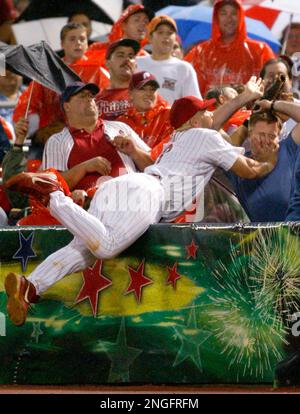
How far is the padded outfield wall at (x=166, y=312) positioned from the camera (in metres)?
7.39

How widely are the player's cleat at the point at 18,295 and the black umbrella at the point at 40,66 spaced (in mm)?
2865

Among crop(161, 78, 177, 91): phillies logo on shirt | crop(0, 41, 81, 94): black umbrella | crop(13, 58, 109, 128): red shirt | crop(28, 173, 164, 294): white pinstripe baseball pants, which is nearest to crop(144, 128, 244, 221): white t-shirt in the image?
crop(28, 173, 164, 294): white pinstripe baseball pants

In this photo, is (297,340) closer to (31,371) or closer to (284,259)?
(284,259)

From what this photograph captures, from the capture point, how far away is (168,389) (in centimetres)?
755

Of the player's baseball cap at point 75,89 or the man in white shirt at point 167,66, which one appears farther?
the man in white shirt at point 167,66

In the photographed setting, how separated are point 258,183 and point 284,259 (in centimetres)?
87

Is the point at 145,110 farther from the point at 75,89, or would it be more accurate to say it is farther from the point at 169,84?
the point at 169,84

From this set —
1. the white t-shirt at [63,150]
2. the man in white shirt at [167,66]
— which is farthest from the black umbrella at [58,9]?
the white t-shirt at [63,150]

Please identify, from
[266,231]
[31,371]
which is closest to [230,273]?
[266,231]

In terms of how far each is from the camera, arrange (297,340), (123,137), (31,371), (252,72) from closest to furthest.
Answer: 1. (297,340)
2. (31,371)
3. (123,137)
4. (252,72)

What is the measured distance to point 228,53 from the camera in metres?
11.2
